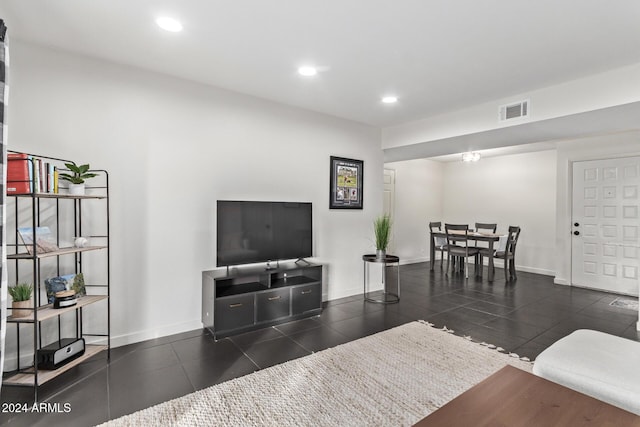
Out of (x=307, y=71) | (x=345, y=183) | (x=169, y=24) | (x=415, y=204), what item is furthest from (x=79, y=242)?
(x=415, y=204)

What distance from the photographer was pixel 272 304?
11.1 ft

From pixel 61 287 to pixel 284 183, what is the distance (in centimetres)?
230

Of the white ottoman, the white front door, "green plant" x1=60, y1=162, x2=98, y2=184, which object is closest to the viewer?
the white ottoman

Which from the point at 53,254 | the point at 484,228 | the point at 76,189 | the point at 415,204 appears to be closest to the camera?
the point at 53,254

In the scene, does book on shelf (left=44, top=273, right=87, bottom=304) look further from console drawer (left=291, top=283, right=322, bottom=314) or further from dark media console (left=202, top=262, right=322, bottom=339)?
console drawer (left=291, top=283, right=322, bottom=314)

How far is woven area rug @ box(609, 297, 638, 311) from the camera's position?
4231mm

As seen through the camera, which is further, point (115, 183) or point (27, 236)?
point (115, 183)

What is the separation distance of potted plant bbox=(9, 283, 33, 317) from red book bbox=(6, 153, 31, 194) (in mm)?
673

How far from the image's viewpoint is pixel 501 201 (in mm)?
7141

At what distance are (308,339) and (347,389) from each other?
92cm

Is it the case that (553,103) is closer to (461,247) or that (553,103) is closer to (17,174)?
(461,247)

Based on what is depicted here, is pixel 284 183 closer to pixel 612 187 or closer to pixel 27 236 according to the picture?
pixel 27 236

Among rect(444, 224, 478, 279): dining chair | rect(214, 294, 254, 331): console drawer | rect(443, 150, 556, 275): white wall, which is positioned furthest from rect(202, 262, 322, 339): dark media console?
rect(443, 150, 556, 275): white wall

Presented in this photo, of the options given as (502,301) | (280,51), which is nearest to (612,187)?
(502,301)
